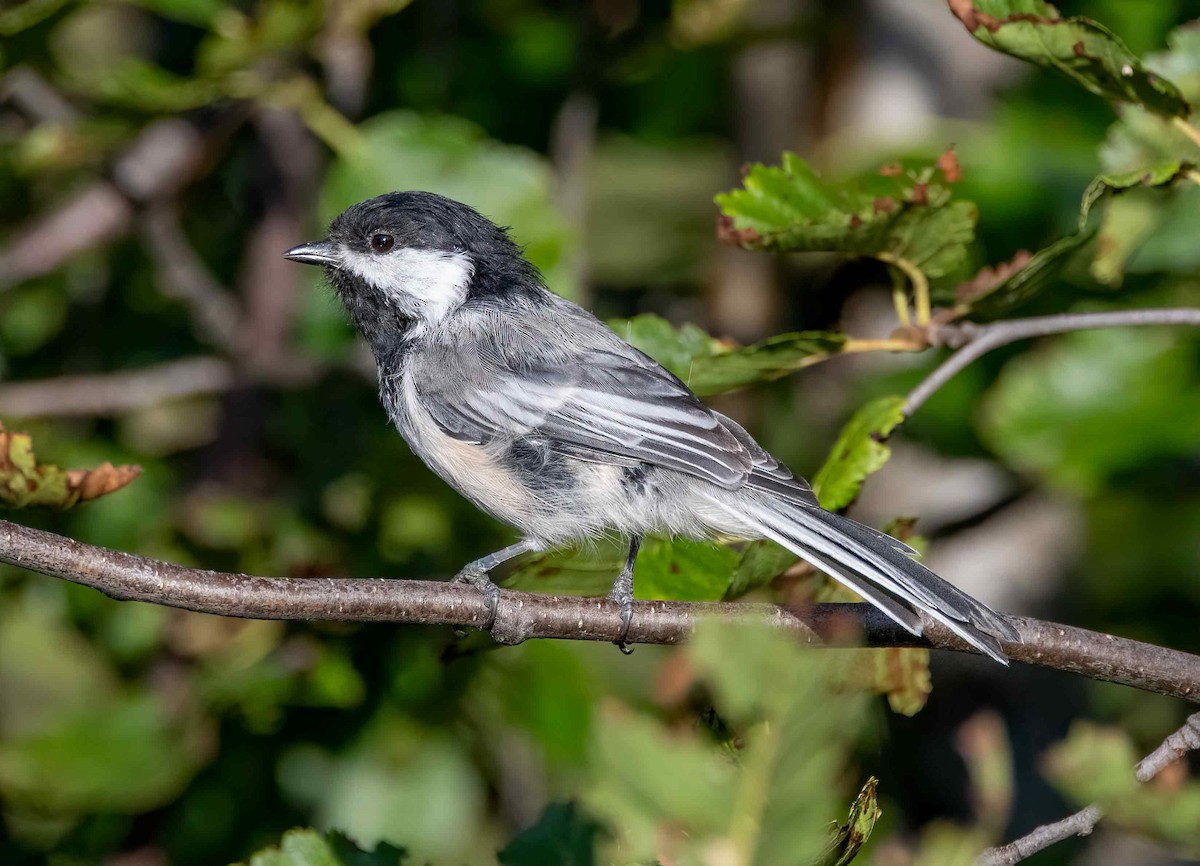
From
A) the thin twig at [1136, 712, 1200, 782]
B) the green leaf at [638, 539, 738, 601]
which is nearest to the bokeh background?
the green leaf at [638, 539, 738, 601]

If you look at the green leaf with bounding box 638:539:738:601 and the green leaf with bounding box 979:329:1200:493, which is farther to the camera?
the green leaf with bounding box 979:329:1200:493

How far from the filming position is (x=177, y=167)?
267 centimetres

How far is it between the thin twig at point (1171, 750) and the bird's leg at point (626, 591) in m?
0.62

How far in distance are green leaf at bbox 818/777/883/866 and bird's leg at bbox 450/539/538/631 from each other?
21.1 inches

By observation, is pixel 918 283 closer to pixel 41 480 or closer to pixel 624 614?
pixel 624 614

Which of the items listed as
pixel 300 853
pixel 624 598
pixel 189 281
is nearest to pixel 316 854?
pixel 300 853

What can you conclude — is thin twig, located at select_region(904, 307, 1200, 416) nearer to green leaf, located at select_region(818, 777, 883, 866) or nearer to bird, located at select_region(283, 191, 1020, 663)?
bird, located at select_region(283, 191, 1020, 663)

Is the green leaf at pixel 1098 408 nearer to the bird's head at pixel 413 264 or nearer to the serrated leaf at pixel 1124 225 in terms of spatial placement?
the serrated leaf at pixel 1124 225

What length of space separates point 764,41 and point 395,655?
1623 mm

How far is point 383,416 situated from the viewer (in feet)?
9.41

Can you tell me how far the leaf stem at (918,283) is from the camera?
5.79ft

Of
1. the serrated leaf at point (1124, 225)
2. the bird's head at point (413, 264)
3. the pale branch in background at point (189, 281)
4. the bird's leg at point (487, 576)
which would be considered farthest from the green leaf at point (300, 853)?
the pale branch in background at point (189, 281)

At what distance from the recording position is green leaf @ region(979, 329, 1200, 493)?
7.64 ft

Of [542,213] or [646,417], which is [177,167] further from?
[646,417]
